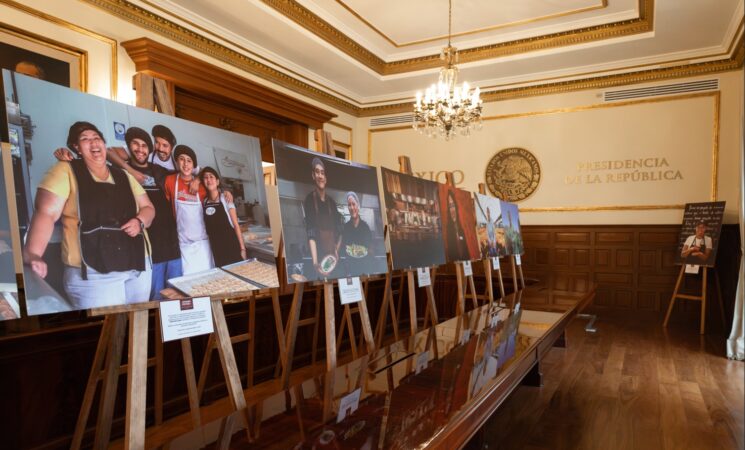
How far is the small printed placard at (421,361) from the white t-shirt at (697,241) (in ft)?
17.7

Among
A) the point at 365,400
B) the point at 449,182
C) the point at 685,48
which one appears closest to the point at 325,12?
the point at 449,182

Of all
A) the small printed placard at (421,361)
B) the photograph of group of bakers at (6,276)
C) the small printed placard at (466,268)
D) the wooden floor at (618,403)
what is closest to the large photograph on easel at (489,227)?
the small printed placard at (466,268)

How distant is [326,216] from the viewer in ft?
7.64

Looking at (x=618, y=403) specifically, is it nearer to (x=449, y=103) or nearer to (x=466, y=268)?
(x=466, y=268)

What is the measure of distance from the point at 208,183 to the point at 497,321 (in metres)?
2.02

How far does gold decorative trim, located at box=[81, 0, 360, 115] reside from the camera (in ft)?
15.5

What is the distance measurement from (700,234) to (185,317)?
652cm

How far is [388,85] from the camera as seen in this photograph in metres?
7.99

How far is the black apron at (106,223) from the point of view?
1328 mm

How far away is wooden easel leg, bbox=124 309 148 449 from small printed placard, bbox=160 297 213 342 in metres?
0.08

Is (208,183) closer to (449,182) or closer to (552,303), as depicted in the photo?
(449,182)

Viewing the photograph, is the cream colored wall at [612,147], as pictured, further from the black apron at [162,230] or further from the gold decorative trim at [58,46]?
the black apron at [162,230]

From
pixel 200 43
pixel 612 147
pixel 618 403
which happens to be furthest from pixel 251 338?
pixel 612 147

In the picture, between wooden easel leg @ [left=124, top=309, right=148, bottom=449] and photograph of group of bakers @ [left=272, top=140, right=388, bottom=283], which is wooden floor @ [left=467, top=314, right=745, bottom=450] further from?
wooden easel leg @ [left=124, top=309, right=148, bottom=449]
